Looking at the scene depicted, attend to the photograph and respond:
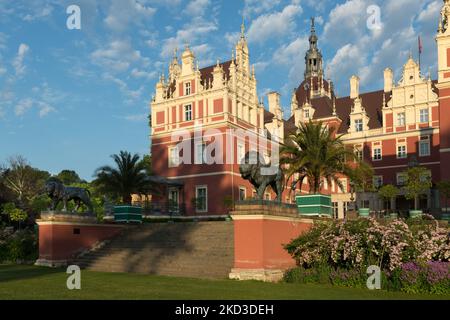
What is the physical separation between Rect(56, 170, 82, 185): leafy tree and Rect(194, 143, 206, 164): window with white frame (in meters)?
47.0

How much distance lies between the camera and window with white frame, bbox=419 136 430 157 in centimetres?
4706

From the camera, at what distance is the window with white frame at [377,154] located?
5072cm

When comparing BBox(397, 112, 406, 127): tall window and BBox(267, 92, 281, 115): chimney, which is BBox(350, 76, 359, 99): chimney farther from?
BBox(397, 112, 406, 127): tall window

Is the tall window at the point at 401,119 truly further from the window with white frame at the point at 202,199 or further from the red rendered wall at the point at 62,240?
the red rendered wall at the point at 62,240

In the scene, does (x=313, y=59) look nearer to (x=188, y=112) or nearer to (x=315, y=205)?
(x=188, y=112)

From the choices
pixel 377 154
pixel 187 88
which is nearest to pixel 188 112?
pixel 187 88

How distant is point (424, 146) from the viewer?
47.4 meters

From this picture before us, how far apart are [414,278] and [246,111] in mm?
30878

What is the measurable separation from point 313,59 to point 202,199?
38.8 metres

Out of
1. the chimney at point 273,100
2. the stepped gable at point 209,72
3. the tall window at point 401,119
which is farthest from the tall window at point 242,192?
the tall window at point 401,119

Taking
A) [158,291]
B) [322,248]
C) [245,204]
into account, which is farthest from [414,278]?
[158,291]

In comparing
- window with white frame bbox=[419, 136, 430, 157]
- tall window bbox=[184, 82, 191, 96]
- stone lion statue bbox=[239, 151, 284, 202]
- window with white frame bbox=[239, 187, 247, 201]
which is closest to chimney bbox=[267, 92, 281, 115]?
tall window bbox=[184, 82, 191, 96]

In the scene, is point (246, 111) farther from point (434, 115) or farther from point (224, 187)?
point (434, 115)

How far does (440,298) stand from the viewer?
13.9 m
